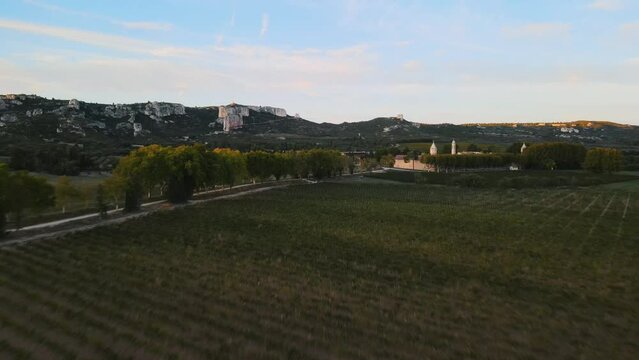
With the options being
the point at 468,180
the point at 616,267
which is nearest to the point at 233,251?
the point at 616,267

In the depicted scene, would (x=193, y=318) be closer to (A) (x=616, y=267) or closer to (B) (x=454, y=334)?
(B) (x=454, y=334)

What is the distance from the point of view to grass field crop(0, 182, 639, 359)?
54.7 feet

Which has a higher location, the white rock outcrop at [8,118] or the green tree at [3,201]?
the white rock outcrop at [8,118]

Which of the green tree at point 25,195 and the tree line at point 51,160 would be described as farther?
the tree line at point 51,160

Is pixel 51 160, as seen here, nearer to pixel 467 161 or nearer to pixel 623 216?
pixel 623 216

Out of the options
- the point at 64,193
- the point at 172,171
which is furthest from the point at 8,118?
the point at 64,193

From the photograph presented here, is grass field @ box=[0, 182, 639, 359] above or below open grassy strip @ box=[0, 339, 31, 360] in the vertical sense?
below

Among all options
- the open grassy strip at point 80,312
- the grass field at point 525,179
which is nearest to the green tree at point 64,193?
the open grassy strip at point 80,312

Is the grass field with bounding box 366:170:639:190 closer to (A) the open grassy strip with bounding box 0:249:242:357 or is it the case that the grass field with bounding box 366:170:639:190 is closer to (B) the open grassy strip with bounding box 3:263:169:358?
(A) the open grassy strip with bounding box 0:249:242:357

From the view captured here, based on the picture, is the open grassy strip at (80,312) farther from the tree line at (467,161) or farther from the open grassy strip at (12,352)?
the tree line at (467,161)

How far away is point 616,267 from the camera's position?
33688 mm

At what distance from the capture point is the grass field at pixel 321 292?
657 inches

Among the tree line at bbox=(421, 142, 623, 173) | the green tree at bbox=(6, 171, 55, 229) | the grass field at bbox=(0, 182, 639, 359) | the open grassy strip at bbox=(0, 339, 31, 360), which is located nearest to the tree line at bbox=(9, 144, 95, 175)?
the green tree at bbox=(6, 171, 55, 229)

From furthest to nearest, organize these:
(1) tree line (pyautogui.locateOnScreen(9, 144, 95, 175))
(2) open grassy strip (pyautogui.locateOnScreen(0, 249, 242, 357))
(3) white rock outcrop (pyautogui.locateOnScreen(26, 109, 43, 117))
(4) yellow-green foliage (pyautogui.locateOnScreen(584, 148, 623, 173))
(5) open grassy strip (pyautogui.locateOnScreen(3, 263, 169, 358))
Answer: (3) white rock outcrop (pyautogui.locateOnScreen(26, 109, 43, 117)) < (4) yellow-green foliage (pyautogui.locateOnScreen(584, 148, 623, 173)) < (1) tree line (pyautogui.locateOnScreen(9, 144, 95, 175)) < (2) open grassy strip (pyautogui.locateOnScreen(0, 249, 242, 357)) < (5) open grassy strip (pyautogui.locateOnScreen(3, 263, 169, 358))
